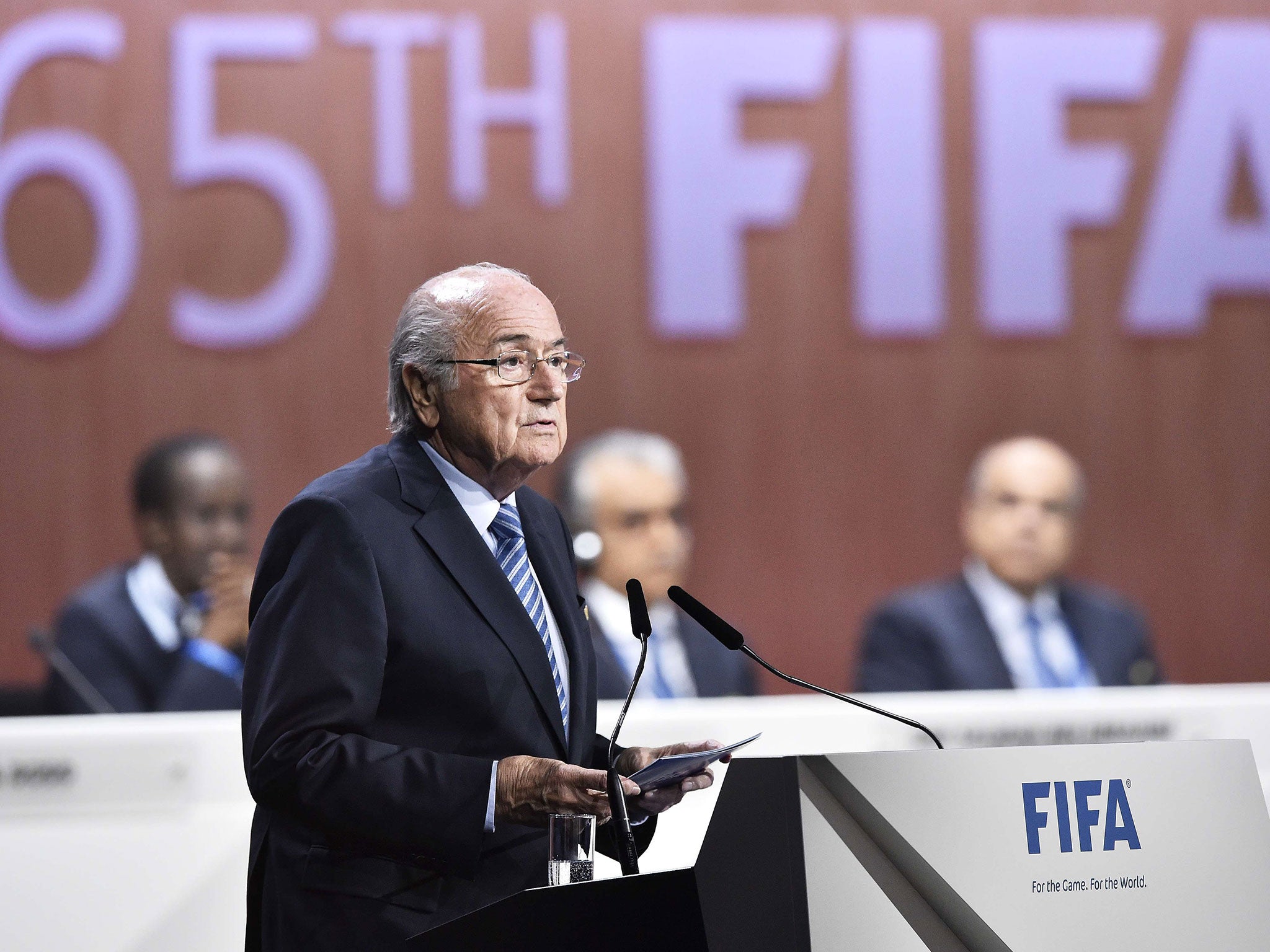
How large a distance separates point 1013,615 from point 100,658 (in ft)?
8.94

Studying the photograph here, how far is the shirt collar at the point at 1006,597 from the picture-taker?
4.30 metres

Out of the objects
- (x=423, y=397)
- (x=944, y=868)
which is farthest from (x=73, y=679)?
(x=944, y=868)

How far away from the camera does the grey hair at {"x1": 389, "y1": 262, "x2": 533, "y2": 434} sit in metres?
1.66

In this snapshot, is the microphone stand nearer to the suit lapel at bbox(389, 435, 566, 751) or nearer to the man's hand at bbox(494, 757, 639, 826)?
the man's hand at bbox(494, 757, 639, 826)

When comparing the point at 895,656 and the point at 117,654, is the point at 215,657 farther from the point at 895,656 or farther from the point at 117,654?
the point at 895,656

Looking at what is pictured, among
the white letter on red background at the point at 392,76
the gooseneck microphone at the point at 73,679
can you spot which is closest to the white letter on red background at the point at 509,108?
the white letter on red background at the point at 392,76

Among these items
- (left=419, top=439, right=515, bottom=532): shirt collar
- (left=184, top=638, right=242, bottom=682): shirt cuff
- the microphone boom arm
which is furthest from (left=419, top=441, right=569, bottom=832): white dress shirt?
(left=184, top=638, right=242, bottom=682): shirt cuff

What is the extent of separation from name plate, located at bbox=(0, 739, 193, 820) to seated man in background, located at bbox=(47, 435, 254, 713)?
102 cm

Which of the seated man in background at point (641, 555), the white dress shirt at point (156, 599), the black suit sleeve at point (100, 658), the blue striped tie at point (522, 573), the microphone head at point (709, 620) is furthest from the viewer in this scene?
the white dress shirt at point (156, 599)

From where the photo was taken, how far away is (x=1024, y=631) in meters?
4.25

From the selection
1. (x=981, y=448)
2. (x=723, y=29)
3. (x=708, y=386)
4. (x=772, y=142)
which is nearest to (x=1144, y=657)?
(x=981, y=448)

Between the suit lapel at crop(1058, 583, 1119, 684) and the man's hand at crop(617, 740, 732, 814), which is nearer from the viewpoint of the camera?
the man's hand at crop(617, 740, 732, 814)

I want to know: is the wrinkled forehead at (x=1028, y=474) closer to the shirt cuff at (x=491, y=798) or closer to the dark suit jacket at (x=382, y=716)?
the dark suit jacket at (x=382, y=716)

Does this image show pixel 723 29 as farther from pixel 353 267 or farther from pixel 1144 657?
pixel 1144 657
